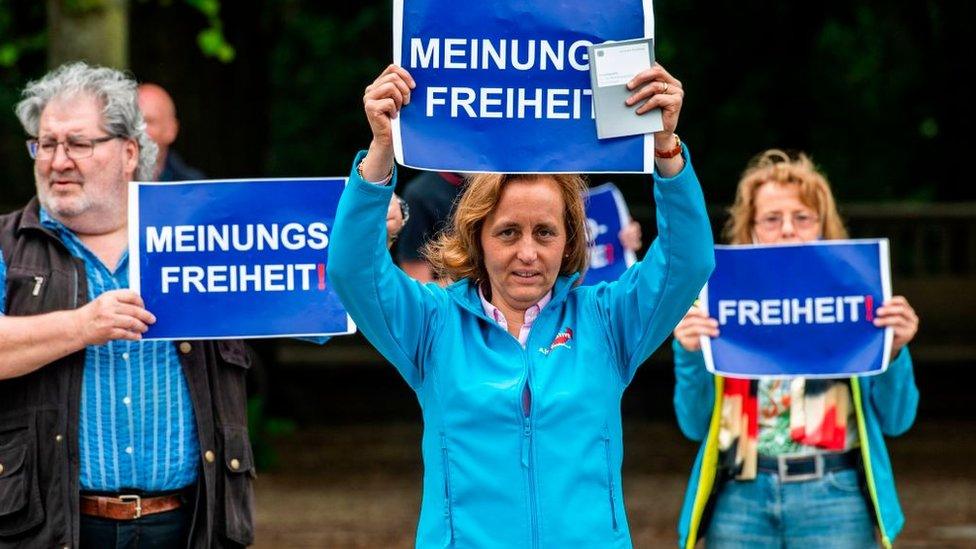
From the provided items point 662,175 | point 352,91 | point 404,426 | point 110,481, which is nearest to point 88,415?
point 110,481

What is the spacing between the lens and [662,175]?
3682 mm

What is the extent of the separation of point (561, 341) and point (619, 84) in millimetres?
591

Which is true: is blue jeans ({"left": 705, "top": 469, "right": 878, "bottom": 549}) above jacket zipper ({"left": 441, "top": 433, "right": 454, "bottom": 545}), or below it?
below

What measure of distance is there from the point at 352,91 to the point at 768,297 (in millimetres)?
12679

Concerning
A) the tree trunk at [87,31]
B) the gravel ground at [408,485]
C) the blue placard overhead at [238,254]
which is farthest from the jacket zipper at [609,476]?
the gravel ground at [408,485]

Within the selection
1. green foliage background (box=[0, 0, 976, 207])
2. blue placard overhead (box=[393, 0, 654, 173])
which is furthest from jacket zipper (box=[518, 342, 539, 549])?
green foliage background (box=[0, 0, 976, 207])

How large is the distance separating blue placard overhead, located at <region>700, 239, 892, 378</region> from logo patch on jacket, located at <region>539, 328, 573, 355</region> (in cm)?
136

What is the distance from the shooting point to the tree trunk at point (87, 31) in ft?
26.8

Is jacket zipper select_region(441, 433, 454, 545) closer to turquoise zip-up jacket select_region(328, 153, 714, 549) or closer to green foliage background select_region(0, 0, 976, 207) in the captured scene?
turquoise zip-up jacket select_region(328, 153, 714, 549)

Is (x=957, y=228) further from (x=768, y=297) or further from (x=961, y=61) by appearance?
(x=768, y=297)

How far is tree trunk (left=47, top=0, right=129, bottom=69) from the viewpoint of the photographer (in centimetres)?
816

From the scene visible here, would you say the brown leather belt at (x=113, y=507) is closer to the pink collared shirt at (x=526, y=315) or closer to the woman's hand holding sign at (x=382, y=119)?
the pink collared shirt at (x=526, y=315)

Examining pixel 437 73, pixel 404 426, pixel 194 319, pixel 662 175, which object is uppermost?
pixel 437 73

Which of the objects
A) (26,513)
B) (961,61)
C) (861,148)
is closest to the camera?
(26,513)
